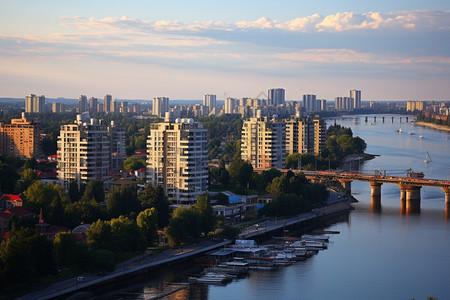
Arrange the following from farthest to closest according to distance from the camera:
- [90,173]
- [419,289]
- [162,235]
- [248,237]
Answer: [90,173] < [248,237] < [162,235] < [419,289]

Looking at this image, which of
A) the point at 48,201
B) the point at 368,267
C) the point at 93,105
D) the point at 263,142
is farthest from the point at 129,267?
the point at 93,105

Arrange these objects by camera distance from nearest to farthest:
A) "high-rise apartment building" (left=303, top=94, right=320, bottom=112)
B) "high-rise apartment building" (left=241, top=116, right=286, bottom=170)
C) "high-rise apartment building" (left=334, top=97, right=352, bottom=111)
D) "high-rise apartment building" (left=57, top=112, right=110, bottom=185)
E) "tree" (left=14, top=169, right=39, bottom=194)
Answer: "tree" (left=14, top=169, right=39, bottom=194), "high-rise apartment building" (left=57, top=112, right=110, bottom=185), "high-rise apartment building" (left=241, top=116, right=286, bottom=170), "high-rise apartment building" (left=303, top=94, right=320, bottom=112), "high-rise apartment building" (left=334, top=97, right=352, bottom=111)

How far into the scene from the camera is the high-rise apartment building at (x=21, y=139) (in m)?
42.9

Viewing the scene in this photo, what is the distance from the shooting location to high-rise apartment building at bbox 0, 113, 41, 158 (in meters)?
42.9

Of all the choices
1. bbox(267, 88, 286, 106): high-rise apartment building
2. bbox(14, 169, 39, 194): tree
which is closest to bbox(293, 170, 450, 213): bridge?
bbox(14, 169, 39, 194): tree

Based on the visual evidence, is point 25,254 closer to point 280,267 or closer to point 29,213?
point 29,213

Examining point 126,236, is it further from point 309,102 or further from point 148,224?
point 309,102

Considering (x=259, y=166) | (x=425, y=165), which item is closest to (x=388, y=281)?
(x=259, y=166)

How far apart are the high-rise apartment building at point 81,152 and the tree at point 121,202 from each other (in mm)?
4453

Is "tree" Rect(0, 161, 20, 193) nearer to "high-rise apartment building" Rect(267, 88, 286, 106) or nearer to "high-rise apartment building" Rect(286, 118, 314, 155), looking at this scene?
"high-rise apartment building" Rect(286, 118, 314, 155)

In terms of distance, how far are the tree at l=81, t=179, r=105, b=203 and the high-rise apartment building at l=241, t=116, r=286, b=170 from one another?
42.3ft

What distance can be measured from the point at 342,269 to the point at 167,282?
4529 millimetres

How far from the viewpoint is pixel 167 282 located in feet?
59.6

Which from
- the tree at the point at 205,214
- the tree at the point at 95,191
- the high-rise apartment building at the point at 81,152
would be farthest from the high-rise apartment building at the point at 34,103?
the tree at the point at 205,214
